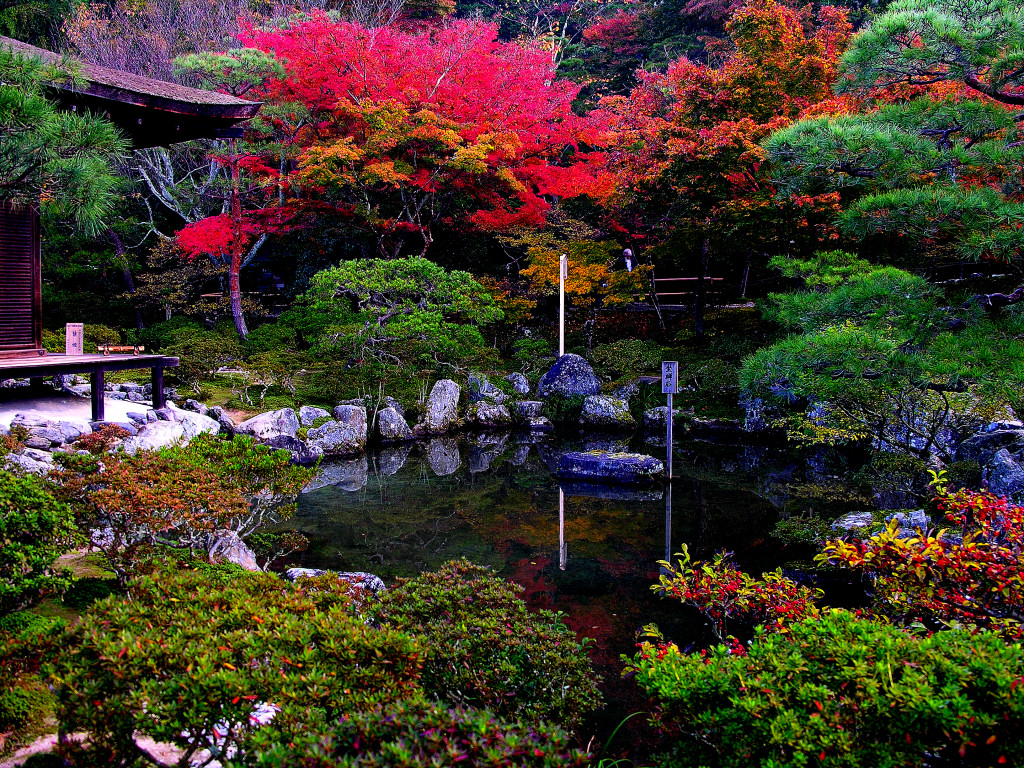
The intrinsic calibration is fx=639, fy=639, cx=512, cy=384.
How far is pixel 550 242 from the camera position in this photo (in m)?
16.4

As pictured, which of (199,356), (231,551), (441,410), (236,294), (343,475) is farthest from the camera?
(236,294)

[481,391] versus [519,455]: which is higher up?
[481,391]

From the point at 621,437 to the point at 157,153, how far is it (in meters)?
13.7

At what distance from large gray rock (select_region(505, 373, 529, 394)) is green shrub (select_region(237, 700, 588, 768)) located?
13736mm

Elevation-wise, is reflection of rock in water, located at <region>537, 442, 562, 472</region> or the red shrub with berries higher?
the red shrub with berries

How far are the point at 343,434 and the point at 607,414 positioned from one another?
19.3ft

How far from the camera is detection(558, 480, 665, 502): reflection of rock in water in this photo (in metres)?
9.08

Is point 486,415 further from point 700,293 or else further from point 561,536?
point 561,536

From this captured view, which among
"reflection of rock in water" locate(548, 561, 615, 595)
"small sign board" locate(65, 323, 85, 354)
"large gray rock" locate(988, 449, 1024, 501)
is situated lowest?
"reflection of rock in water" locate(548, 561, 615, 595)

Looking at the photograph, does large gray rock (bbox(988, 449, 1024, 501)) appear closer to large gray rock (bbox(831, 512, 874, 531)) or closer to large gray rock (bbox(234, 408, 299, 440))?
large gray rock (bbox(831, 512, 874, 531))

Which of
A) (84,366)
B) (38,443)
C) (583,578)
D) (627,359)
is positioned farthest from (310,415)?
(627,359)

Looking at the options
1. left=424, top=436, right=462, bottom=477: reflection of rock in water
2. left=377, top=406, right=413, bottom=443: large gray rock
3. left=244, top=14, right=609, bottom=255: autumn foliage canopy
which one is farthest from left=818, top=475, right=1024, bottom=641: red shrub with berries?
left=244, top=14, right=609, bottom=255: autumn foliage canopy

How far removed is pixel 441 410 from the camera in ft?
45.5

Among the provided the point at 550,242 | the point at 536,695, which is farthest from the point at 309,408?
the point at 536,695
